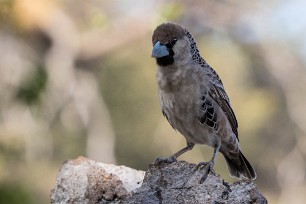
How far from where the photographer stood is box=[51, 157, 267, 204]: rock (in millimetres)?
3707

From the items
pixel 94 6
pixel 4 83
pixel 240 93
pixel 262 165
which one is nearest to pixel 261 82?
pixel 240 93

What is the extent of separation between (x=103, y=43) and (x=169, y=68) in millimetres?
5701

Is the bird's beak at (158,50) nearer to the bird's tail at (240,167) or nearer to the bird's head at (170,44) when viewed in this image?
the bird's head at (170,44)

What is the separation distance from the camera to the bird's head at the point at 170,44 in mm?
4637

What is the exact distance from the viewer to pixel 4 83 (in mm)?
7809

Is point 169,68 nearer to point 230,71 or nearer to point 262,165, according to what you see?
point 230,71

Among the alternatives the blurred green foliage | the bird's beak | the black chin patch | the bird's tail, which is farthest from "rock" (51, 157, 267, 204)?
the blurred green foliage

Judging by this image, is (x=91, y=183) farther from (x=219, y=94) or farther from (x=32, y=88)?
(x=32, y=88)

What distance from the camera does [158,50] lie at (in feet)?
15.1

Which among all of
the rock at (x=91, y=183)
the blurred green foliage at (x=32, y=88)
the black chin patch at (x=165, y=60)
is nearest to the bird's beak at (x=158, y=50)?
the black chin patch at (x=165, y=60)

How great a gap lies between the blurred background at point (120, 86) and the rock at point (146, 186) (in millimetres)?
2275

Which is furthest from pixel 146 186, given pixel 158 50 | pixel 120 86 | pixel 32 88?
pixel 120 86

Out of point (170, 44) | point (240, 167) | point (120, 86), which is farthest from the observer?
point (120, 86)

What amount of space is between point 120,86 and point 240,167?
34.6ft
